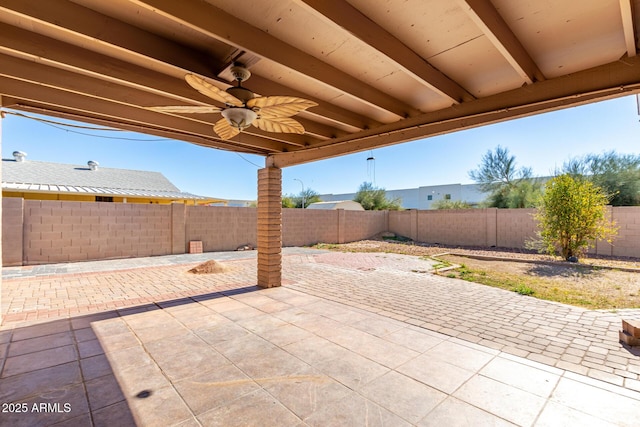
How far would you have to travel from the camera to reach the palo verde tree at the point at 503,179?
1474 cm

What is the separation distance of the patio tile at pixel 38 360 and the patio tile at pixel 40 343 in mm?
102

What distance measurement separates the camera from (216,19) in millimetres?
1928

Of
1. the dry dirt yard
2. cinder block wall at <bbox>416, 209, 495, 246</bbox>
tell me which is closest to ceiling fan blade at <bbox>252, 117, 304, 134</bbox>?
the dry dirt yard

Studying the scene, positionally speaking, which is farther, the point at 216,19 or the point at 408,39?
the point at 408,39

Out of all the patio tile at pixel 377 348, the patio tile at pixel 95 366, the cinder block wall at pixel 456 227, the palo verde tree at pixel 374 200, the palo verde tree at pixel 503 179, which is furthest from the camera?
the palo verde tree at pixel 374 200

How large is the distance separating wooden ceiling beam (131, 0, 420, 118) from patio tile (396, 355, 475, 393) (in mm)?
2562

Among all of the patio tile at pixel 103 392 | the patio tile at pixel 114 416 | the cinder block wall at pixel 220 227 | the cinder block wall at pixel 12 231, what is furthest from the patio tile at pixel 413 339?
the cinder block wall at pixel 12 231

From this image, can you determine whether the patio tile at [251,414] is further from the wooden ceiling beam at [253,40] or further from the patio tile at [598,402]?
the wooden ceiling beam at [253,40]

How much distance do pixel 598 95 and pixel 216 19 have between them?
3.06 metres

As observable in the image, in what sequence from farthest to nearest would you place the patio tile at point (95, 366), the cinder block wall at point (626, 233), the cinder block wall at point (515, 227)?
the cinder block wall at point (515, 227) < the cinder block wall at point (626, 233) < the patio tile at point (95, 366)

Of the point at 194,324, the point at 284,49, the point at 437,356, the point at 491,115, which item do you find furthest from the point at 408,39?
the point at 194,324

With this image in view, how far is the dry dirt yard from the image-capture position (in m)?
4.73

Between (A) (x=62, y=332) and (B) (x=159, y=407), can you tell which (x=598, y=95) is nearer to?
(B) (x=159, y=407)

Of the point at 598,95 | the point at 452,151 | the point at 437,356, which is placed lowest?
the point at 437,356
